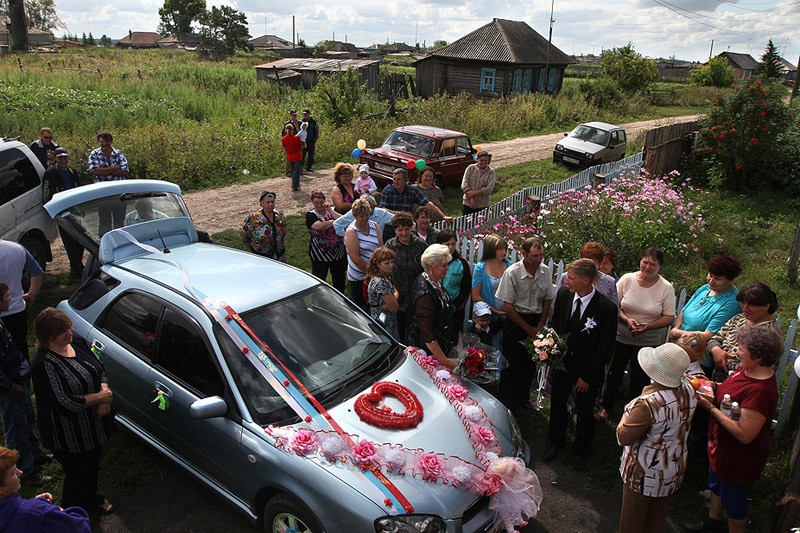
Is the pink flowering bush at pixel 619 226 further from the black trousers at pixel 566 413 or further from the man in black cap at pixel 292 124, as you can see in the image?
the man in black cap at pixel 292 124

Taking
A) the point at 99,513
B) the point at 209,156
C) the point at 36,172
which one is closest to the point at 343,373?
the point at 99,513

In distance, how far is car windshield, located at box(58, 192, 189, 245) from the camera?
6480 millimetres

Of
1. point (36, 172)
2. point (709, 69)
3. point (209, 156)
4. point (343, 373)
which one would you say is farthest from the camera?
point (709, 69)

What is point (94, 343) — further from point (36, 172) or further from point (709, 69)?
point (709, 69)

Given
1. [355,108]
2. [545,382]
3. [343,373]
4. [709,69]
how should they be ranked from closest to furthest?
[343,373], [545,382], [355,108], [709,69]

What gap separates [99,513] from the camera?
4262 millimetres

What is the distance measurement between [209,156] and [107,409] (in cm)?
1241

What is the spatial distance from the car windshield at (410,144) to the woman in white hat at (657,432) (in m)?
10.9

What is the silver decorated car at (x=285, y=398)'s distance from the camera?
3432 mm

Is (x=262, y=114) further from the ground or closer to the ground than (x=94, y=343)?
further from the ground

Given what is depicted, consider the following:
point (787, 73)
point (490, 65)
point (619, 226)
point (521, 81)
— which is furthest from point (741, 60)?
point (619, 226)

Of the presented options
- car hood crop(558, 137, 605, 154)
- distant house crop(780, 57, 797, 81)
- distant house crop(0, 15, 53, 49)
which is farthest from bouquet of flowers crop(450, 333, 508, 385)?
distant house crop(0, 15, 53, 49)

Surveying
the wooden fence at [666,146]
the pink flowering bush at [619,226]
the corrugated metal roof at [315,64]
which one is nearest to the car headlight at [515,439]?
the pink flowering bush at [619,226]

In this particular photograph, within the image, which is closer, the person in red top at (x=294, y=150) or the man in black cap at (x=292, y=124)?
the person in red top at (x=294, y=150)
